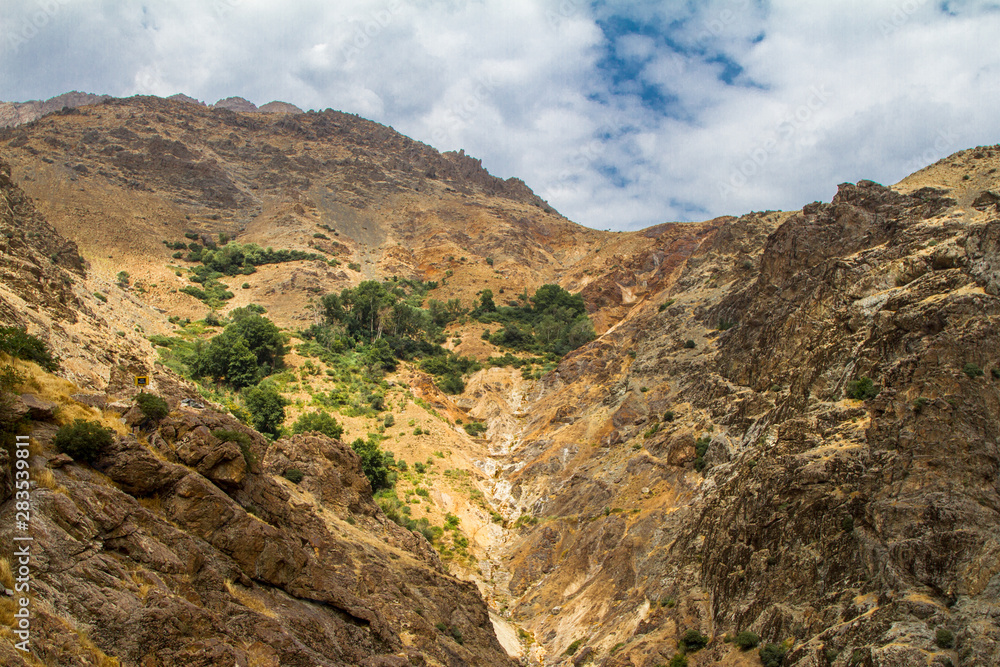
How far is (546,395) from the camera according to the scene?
209ft

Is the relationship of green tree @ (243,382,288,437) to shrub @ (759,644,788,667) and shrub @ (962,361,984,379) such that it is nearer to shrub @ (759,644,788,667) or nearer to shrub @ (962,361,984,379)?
shrub @ (759,644,788,667)

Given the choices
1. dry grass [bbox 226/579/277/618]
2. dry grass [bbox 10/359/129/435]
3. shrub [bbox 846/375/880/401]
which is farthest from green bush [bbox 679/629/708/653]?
dry grass [bbox 10/359/129/435]

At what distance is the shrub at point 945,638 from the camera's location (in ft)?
62.1

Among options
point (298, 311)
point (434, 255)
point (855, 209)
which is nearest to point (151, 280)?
point (298, 311)

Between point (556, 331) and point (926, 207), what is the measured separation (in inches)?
1918

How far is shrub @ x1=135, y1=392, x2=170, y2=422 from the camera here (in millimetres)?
17188

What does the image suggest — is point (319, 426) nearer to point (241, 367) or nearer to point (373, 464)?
point (373, 464)

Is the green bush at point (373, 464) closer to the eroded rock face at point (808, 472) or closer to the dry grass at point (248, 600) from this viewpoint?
the eroded rock face at point (808, 472)

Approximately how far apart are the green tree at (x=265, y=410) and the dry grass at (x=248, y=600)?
28.1m

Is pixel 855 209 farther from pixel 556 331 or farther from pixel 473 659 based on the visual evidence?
pixel 556 331

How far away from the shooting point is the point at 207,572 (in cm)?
1505

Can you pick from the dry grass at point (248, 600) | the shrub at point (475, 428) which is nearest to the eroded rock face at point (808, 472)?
the shrub at point (475, 428)

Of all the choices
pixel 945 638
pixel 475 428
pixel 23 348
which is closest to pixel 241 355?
pixel 475 428

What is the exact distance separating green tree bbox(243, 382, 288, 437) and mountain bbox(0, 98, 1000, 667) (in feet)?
10.0
